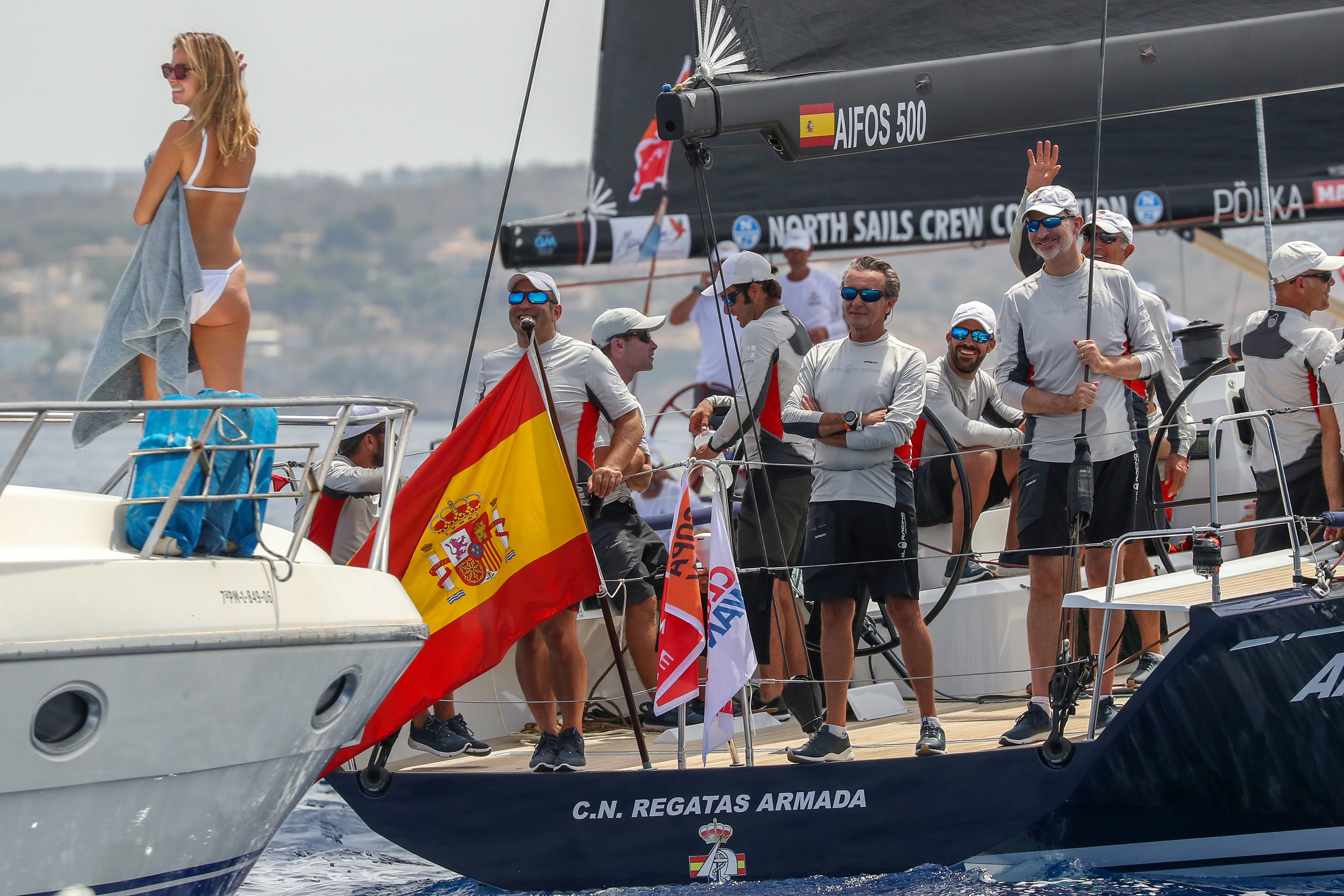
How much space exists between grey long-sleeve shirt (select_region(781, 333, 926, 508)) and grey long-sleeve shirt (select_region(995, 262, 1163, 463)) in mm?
337

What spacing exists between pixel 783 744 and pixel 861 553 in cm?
86

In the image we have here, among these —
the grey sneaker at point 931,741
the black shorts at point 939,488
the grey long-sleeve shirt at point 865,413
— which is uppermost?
the grey long-sleeve shirt at point 865,413

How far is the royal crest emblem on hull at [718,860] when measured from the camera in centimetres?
490

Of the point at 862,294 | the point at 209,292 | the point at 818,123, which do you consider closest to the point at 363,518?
the point at 209,292

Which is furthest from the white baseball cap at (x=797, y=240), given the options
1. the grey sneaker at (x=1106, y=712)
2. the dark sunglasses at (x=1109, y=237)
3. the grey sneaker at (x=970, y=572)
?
the grey sneaker at (x=1106, y=712)

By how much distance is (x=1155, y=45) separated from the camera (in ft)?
16.4

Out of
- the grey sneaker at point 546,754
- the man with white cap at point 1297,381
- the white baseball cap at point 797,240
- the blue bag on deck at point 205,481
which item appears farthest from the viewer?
the white baseball cap at point 797,240

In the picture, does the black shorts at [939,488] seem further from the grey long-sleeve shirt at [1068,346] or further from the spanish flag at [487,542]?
the spanish flag at [487,542]

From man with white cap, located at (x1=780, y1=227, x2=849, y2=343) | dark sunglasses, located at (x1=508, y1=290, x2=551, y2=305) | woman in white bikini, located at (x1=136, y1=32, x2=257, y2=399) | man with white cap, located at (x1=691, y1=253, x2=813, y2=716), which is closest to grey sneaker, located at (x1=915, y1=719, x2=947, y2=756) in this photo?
man with white cap, located at (x1=691, y1=253, x2=813, y2=716)

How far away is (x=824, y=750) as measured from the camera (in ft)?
16.1

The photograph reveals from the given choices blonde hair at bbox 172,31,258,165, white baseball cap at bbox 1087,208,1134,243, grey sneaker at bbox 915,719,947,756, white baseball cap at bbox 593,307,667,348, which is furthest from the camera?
white baseball cap at bbox 593,307,667,348

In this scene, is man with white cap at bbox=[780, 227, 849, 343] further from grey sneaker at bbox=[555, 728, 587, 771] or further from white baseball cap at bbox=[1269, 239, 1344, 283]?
grey sneaker at bbox=[555, 728, 587, 771]

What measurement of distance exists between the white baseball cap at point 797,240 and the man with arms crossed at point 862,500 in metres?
4.51

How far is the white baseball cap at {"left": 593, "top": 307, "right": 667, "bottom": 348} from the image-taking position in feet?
20.1
